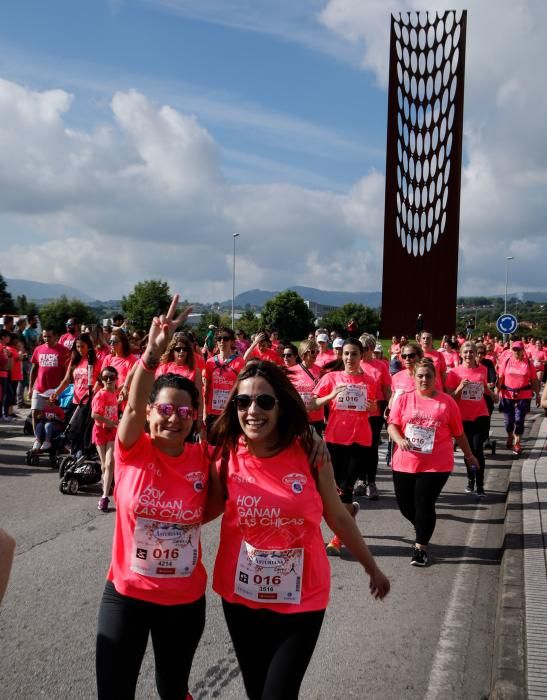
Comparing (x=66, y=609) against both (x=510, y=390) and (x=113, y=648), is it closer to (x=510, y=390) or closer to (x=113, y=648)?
(x=113, y=648)

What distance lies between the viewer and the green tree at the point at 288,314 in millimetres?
103125

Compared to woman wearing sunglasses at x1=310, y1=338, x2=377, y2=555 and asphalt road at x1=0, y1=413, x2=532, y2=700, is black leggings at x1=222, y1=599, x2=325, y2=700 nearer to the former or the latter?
asphalt road at x1=0, y1=413, x2=532, y2=700

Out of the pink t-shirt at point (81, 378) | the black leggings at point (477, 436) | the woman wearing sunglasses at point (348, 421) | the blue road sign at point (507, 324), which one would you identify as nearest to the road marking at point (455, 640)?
the woman wearing sunglasses at point (348, 421)

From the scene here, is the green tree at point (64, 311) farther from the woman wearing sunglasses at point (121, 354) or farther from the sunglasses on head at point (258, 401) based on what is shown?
the sunglasses on head at point (258, 401)

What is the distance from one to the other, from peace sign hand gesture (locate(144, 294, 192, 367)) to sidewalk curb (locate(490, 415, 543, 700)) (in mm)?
2426

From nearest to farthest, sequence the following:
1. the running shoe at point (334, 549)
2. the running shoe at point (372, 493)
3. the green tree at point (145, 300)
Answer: the running shoe at point (334, 549), the running shoe at point (372, 493), the green tree at point (145, 300)

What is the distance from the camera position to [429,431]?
6.51 m

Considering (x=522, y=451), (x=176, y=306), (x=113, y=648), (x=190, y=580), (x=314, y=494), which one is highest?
(x=176, y=306)

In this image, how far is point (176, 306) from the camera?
10.4 ft

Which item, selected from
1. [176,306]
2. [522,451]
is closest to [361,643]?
[176,306]

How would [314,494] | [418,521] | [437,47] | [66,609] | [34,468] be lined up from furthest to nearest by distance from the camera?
[437,47] → [34,468] → [418,521] → [66,609] → [314,494]

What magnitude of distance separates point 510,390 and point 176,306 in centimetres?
1129

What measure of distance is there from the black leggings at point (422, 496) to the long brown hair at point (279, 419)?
342 centimetres

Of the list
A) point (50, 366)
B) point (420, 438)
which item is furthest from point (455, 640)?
point (50, 366)
